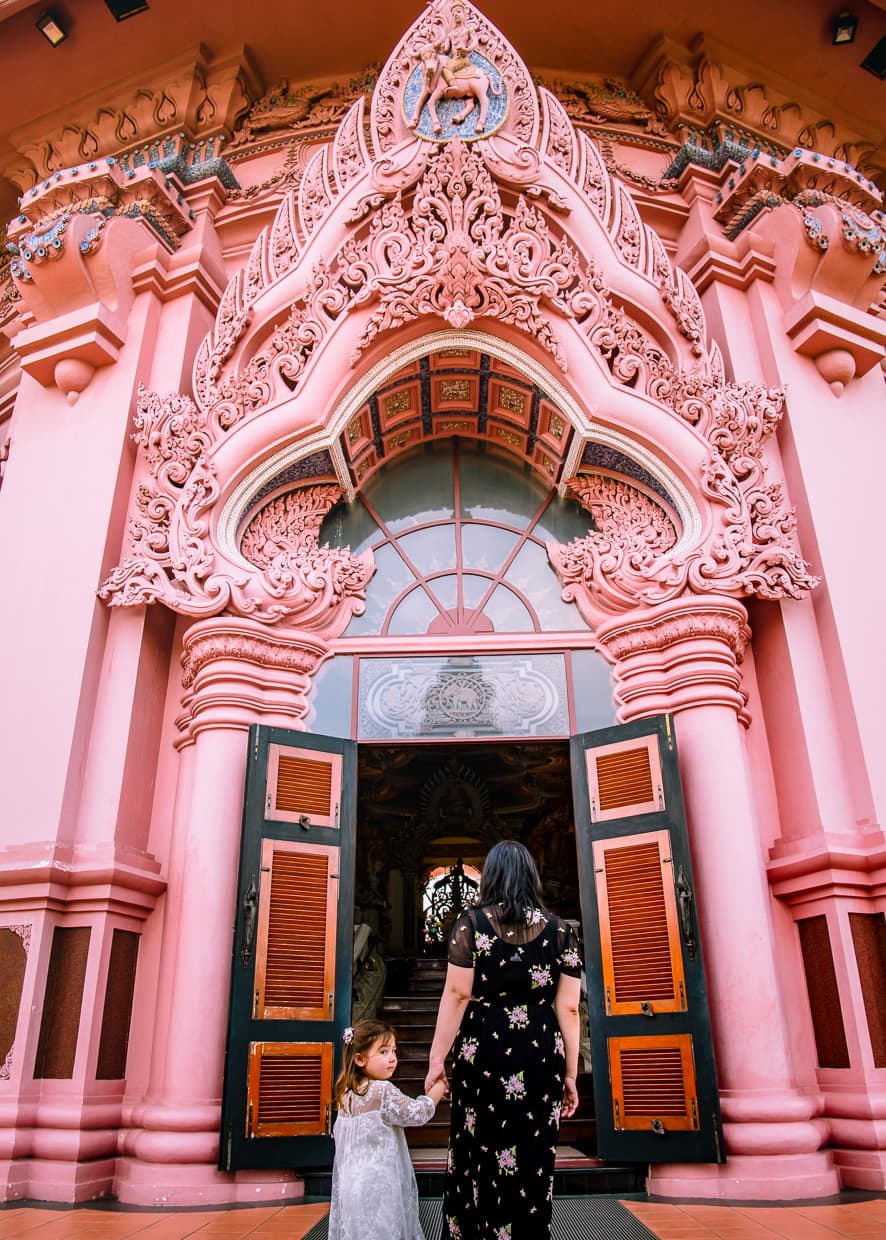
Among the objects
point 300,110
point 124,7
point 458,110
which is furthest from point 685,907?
point 124,7

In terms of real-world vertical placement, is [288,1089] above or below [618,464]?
below

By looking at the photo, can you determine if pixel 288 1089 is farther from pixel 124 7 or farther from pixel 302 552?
pixel 124 7

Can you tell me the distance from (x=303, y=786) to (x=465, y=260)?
3596 mm

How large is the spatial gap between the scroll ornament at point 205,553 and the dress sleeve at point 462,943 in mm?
3119

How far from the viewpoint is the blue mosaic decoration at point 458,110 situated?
6453 millimetres

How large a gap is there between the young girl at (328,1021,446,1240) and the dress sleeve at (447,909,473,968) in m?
0.42

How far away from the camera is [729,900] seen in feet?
15.8

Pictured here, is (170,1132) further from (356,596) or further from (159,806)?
(356,596)

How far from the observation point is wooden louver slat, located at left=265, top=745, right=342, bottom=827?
5129 mm

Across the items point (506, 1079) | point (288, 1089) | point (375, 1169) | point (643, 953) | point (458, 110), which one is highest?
point (458, 110)

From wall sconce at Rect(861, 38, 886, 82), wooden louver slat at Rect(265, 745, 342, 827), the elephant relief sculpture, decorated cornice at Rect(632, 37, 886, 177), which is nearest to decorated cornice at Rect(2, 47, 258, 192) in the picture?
the elephant relief sculpture

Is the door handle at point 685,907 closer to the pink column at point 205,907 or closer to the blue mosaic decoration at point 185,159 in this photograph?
the pink column at point 205,907

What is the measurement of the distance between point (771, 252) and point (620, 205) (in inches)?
48.3

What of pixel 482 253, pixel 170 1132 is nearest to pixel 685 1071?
pixel 170 1132
